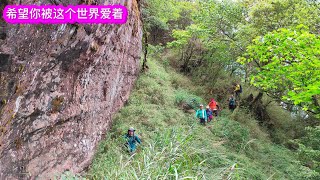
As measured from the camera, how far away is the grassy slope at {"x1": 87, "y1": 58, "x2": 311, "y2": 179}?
300 cm

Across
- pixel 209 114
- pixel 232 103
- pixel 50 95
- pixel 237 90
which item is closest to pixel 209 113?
pixel 209 114

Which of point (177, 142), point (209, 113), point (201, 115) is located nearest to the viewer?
point (177, 142)

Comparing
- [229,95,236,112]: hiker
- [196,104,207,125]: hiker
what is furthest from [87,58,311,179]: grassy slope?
[229,95,236,112]: hiker

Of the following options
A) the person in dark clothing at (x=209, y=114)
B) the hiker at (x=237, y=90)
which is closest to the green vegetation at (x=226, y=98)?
the person in dark clothing at (x=209, y=114)

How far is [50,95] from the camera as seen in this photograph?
517 cm

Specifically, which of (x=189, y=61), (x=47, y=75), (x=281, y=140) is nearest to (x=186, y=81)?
(x=189, y=61)

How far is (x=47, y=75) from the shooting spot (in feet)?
16.4

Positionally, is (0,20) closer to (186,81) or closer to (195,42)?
(186,81)

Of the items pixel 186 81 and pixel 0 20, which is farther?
pixel 186 81

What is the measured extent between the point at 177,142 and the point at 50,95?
3.22 metres

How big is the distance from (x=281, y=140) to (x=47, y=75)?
1316cm

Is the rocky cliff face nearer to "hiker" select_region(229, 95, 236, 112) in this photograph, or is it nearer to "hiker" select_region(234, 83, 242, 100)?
"hiker" select_region(229, 95, 236, 112)

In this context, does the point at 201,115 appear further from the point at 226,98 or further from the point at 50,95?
the point at 50,95

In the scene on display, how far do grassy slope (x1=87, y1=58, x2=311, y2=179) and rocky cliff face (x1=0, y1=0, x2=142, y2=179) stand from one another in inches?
39.8
